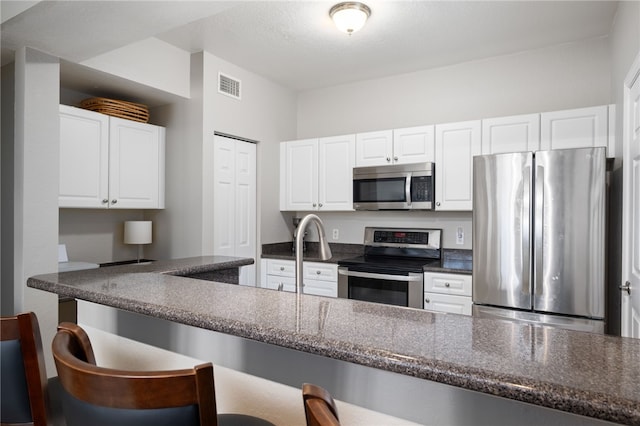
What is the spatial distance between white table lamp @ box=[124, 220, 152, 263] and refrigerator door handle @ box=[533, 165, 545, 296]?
9.87 feet

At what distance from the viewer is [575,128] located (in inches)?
110

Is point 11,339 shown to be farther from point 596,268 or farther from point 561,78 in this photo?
point 561,78

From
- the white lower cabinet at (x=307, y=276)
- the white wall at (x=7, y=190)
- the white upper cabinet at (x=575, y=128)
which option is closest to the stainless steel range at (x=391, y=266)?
the white lower cabinet at (x=307, y=276)

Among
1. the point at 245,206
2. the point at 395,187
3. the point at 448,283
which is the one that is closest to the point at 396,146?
the point at 395,187

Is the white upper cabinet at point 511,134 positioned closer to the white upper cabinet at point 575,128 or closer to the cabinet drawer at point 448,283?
the white upper cabinet at point 575,128

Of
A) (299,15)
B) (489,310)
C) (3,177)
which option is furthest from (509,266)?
(3,177)

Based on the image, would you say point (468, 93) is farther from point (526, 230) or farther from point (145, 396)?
point (145, 396)

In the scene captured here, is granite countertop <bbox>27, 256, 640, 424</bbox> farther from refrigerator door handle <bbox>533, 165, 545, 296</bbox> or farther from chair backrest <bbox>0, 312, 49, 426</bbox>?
refrigerator door handle <bbox>533, 165, 545, 296</bbox>

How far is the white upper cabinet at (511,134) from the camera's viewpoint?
2.93m

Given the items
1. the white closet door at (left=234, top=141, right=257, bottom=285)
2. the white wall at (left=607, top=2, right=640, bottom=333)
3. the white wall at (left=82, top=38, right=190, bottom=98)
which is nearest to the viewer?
the white wall at (left=607, top=2, right=640, bottom=333)

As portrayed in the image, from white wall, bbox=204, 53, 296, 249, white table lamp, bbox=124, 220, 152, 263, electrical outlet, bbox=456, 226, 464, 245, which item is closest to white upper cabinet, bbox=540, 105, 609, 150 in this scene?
electrical outlet, bbox=456, 226, 464, 245

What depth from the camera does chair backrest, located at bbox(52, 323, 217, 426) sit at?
2.22 ft

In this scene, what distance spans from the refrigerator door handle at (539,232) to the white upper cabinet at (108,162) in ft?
9.70

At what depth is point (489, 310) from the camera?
2705mm
